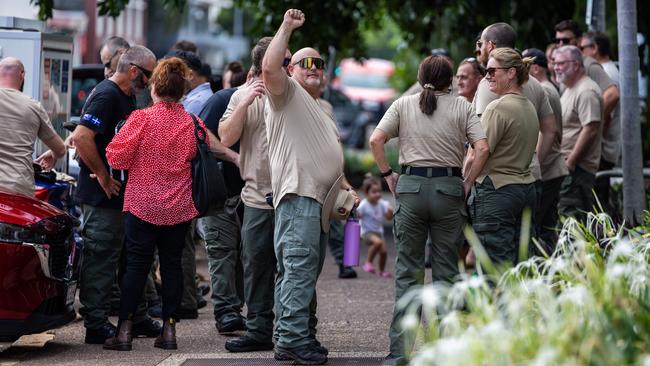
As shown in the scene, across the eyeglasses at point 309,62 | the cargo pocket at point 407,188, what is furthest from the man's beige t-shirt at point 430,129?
the eyeglasses at point 309,62

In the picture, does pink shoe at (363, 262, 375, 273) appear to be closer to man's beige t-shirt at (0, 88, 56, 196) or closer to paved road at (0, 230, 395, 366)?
paved road at (0, 230, 395, 366)

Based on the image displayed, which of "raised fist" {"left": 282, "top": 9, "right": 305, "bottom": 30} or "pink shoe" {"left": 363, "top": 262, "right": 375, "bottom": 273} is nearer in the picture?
"raised fist" {"left": 282, "top": 9, "right": 305, "bottom": 30}

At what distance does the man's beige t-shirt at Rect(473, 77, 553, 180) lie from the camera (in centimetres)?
846

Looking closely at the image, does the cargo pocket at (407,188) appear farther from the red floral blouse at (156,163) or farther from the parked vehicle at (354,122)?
the parked vehicle at (354,122)

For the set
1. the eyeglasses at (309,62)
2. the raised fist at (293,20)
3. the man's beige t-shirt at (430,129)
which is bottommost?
the man's beige t-shirt at (430,129)

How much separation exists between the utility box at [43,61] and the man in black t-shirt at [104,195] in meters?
2.11

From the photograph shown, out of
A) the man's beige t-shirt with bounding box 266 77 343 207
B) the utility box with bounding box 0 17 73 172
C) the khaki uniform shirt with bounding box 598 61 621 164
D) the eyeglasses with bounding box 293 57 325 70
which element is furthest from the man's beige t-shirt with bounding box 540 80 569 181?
the utility box with bounding box 0 17 73 172

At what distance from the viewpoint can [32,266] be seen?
756 cm

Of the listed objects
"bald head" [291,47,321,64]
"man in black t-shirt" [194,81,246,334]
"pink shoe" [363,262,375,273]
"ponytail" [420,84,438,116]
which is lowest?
"pink shoe" [363,262,375,273]

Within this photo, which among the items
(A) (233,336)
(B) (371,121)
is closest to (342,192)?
(A) (233,336)

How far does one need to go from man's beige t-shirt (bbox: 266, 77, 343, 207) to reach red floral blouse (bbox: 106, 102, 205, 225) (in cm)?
68

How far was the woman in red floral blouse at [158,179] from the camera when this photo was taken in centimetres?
780

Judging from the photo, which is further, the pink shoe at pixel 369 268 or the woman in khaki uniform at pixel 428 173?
the pink shoe at pixel 369 268

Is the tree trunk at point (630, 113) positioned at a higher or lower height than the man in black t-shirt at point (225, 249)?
higher
